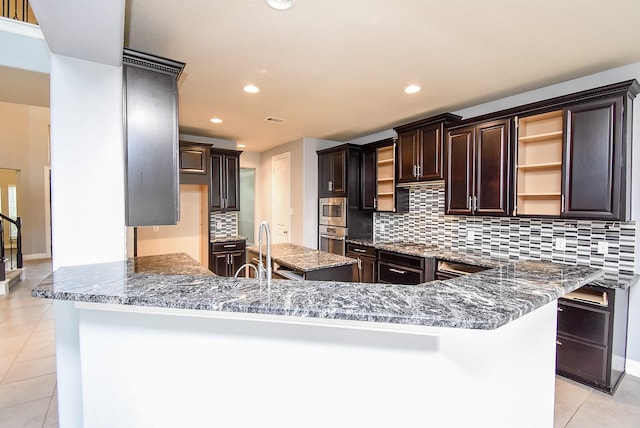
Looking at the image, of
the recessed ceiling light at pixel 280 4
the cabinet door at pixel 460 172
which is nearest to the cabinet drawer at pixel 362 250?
the cabinet door at pixel 460 172

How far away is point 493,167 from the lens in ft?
10.4

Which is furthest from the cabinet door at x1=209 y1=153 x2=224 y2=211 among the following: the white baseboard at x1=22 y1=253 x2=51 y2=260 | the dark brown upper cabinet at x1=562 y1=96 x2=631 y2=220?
the white baseboard at x1=22 y1=253 x2=51 y2=260

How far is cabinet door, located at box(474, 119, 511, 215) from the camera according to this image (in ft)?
10.1

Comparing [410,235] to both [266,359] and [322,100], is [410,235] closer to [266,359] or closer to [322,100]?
[322,100]

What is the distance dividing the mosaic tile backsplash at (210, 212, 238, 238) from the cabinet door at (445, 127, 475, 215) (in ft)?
11.9

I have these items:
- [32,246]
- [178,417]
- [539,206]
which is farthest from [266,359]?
[32,246]

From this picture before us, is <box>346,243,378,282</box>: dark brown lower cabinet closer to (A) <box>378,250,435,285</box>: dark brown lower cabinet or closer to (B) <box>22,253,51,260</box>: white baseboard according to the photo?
(A) <box>378,250,435,285</box>: dark brown lower cabinet

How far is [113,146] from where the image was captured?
1863mm

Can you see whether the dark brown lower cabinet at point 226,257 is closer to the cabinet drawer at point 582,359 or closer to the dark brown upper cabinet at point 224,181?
the dark brown upper cabinet at point 224,181

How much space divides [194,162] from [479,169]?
3891 mm

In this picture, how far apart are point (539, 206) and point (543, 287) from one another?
2133 mm

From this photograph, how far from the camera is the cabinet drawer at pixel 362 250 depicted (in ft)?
14.3

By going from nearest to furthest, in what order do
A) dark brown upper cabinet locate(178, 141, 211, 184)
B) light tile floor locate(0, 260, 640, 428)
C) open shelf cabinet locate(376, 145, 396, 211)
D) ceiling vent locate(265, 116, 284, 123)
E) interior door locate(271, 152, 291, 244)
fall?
light tile floor locate(0, 260, 640, 428) < ceiling vent locate(265, 116, 284, 123) < open shelf cabinet locate(376, 145, 396, 211) < dark brown upper cabinet locate(178, 141, 211, 184) < interior door locate(271, 152, 291, 244)

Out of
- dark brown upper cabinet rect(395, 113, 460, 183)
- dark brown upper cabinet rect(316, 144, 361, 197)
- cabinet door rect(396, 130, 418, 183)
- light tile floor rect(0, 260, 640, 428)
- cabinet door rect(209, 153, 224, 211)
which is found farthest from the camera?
cabinet door rect(209, 153, 224, 211)
